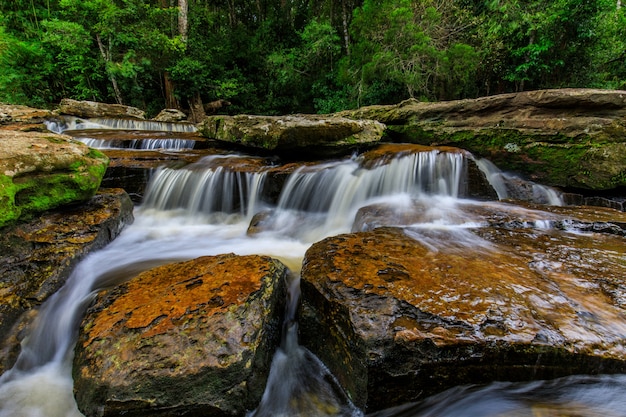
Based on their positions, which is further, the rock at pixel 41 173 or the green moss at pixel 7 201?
the rock at pixel 41 173

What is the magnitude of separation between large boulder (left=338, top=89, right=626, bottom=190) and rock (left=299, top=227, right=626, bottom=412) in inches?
134

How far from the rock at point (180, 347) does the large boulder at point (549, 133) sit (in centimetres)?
573

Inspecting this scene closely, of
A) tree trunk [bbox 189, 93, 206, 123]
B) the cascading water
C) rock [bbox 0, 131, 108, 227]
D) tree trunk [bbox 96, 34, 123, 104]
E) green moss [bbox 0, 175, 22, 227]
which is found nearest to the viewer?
green moss [bbox 0, 175, 22, 227]

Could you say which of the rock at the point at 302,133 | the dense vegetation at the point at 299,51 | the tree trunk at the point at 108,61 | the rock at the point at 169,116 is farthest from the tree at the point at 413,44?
the tree trunk at the point at 108,61

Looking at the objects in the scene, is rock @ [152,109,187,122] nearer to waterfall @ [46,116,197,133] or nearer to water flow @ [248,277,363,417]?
waterfall @ [46,116,197,133]

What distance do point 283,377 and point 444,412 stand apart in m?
1.06

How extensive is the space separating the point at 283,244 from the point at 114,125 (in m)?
10.3

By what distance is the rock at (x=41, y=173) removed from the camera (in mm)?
2658

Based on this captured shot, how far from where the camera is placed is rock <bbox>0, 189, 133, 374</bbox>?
2123 millimetres

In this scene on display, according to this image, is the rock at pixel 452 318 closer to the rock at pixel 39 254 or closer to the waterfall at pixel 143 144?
the rock at pixel 39 254

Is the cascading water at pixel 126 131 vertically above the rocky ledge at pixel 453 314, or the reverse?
the cascading water at pixel 126 131

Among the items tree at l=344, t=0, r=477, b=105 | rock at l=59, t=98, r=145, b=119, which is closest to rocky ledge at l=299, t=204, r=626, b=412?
tree at l=344, t=0, r=477, b=105

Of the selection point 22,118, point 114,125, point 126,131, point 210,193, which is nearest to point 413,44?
point 210,193

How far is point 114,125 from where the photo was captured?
34.0 feet
